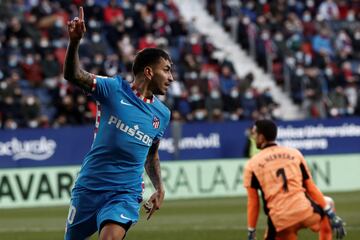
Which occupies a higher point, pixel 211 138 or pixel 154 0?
pixel 154 0

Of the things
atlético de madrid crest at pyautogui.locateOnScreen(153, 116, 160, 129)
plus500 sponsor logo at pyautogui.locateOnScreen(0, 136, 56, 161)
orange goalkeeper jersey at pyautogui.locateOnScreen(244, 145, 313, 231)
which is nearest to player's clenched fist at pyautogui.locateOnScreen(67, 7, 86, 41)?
atlético de madrid crest at pyautogui.locateOnScreen(153, 116, 160, 129)

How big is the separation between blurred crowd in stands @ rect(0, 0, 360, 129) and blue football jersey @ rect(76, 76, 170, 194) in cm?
1755

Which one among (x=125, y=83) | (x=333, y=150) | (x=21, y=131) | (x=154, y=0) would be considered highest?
(x=125, y=83)

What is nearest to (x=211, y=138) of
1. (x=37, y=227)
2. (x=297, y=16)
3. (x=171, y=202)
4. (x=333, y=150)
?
(x=333, y=150)

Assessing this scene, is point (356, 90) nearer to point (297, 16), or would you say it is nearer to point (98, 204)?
point (297, 16)

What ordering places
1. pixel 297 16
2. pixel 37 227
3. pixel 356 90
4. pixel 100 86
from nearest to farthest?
pixel 100 86
pixel 37 227
pixel 356 90
pixel 297 16

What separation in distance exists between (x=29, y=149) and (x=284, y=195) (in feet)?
59.3

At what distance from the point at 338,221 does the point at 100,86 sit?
2.62 meters

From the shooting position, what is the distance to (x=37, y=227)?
1742 centimetres

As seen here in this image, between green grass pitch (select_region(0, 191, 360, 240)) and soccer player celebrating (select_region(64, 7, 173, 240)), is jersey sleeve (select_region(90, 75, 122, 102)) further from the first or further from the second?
green grass pitch (select_region(0, 191, 360, 240))

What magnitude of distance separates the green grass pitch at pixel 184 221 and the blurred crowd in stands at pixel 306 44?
28.0 feet

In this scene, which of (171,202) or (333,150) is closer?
(171,202)

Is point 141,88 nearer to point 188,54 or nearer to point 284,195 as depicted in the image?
point 284,195

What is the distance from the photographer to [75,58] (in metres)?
7.28
